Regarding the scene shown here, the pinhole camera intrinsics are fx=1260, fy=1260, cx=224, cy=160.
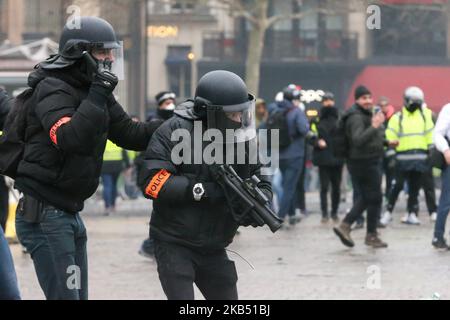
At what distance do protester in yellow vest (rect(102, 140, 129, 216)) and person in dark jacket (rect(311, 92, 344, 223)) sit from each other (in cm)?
294

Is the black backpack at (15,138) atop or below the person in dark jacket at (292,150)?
atop

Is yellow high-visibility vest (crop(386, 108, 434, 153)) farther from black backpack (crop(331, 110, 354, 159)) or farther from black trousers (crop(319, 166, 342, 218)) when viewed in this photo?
black backpack (crop(331, 110, 354, 159))

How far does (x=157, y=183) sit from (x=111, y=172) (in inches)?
469

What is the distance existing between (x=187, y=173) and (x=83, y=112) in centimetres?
60

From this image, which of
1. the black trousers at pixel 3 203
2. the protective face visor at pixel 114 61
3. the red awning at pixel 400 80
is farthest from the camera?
the red awning at pixel 400 80

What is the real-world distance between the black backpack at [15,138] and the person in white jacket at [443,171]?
602 cm

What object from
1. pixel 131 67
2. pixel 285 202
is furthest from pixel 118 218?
pixel 131 67

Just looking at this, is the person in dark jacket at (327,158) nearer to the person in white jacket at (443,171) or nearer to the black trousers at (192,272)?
the person in white jacket at (443,171)

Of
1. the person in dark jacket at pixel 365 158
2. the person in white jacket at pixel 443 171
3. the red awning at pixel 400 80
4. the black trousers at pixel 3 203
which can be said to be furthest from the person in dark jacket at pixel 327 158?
the red awning at pixel 400 80

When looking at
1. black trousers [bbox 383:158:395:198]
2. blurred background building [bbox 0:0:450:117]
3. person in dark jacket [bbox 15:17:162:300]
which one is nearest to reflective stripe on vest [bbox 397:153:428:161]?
black trousers [bbox 383:158:395:198]

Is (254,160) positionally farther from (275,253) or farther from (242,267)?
(275,253)

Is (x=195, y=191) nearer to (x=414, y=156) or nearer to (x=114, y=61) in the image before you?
(x=114, y=61)

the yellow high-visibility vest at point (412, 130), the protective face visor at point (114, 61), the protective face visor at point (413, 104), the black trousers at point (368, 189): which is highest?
the protective face visor at point (114, 61)

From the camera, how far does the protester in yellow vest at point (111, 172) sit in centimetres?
1736
